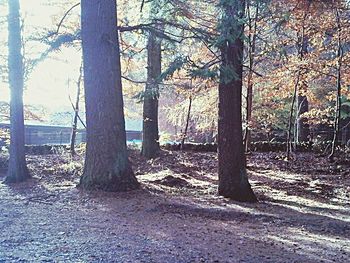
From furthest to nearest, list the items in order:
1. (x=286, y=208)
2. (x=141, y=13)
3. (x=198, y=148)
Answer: (x=198, y=148)
(x=141, y=13)
(x=286, y=208)

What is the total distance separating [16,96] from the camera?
28.6 ft

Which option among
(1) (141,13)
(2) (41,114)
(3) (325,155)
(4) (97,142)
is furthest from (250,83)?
(2) (41,114)

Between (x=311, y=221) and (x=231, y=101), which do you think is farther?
(x=231, y=101)

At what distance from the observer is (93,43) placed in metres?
6.80

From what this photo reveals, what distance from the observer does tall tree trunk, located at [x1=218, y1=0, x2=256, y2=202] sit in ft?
20.9

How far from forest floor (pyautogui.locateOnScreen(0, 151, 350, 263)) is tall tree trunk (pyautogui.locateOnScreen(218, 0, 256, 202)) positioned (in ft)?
1.13

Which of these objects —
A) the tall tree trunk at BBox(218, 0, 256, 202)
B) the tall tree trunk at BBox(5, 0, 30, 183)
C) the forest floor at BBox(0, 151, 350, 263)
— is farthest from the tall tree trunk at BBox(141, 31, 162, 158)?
the tall tree trunk at BBox(218, 0, 256, 202)

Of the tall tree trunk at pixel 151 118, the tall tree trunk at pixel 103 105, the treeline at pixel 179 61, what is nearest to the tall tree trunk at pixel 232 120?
the treeline at pixel 179 61

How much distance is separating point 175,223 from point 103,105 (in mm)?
2820

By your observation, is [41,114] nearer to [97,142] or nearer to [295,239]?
[97,142]

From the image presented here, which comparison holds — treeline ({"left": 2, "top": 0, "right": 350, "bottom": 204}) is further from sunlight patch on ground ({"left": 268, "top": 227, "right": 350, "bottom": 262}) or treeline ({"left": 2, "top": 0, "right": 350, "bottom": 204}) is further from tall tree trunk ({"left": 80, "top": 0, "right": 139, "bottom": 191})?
sunlight patch on ground ({"left": 268, "top": 227, "right": 350, "bottom": 262})

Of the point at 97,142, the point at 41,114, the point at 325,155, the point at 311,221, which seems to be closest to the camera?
the point at 311,221

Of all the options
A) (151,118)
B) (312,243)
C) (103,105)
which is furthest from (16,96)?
(312,243)

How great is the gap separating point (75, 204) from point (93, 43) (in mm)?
2859
